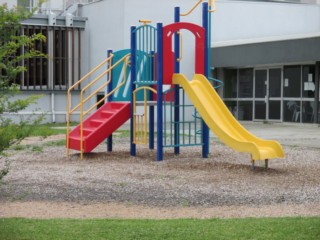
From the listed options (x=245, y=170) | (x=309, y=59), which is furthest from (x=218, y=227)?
(x=309, y=59)

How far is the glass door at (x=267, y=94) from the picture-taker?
88.0 ft

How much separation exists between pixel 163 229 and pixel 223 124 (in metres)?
6.55

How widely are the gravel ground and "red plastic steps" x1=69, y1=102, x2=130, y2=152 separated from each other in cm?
38

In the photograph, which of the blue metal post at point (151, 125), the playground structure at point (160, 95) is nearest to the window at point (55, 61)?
the playground structure at point (160, 95)

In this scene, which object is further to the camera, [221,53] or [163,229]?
[221,53]

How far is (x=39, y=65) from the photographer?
28312 millimetres

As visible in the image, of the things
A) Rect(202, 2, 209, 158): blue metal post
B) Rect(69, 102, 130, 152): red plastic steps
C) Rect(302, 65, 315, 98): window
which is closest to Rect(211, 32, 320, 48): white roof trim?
Rect(302, 65, 315, 98): window

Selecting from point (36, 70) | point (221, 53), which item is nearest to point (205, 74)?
point (221, 53)

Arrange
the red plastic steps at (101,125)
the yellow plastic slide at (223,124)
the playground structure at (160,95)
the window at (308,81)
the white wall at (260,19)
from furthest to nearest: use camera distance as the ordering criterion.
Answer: the white wall at (260,19), the window at (308,81), the red plastic steps at (101,125), the playground structure at (160,95), the yellow plastic slide at (223,124)

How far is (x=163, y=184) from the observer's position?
10.6 metres

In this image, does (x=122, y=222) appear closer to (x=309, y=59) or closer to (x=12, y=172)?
(x=12, y=172)

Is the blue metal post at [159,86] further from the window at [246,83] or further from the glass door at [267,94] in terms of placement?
the window at [246,83]

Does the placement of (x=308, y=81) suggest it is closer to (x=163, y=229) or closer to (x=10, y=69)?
(x=163, y=229)

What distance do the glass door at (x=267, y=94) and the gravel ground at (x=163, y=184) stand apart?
11.8 meters
